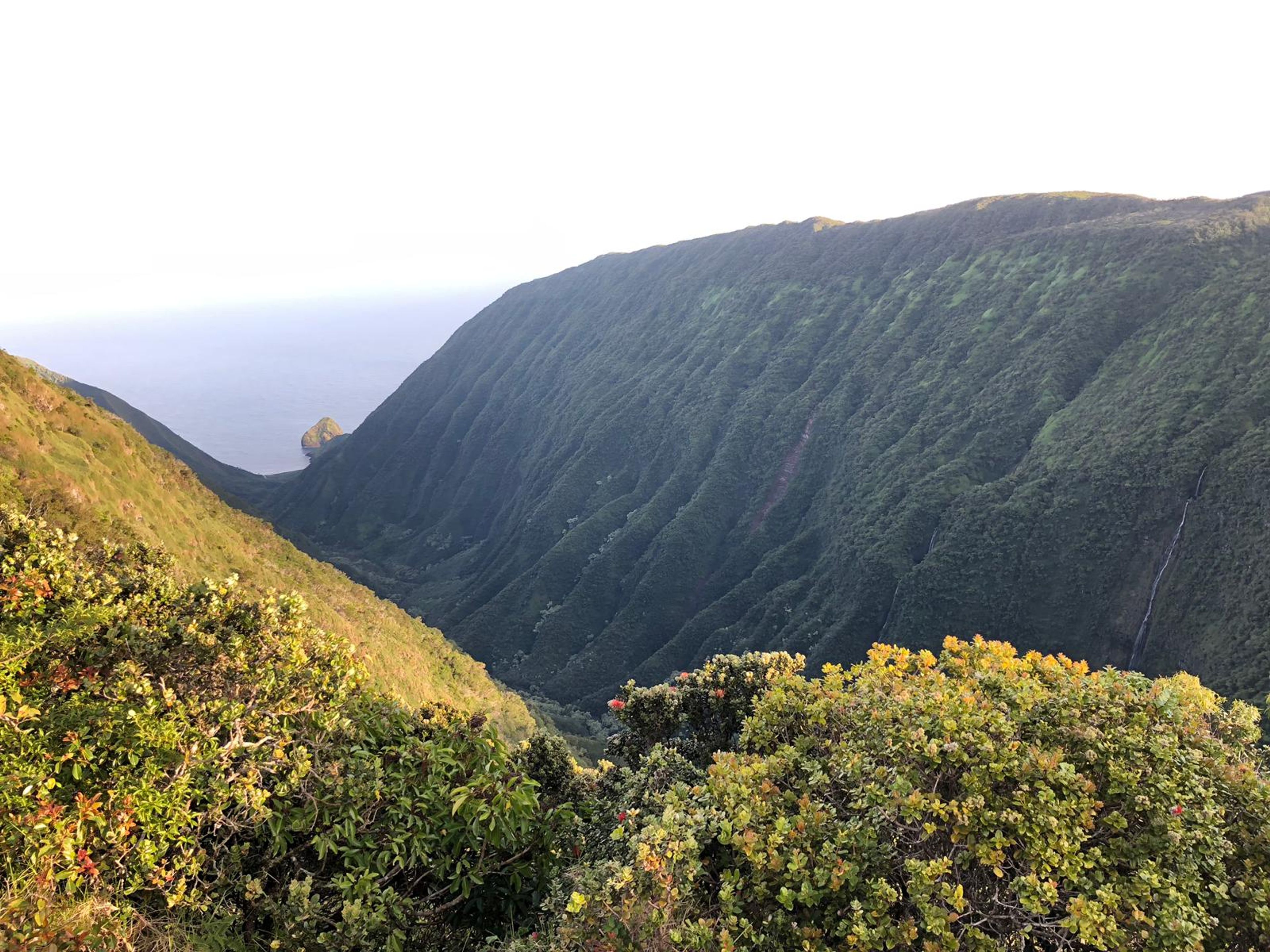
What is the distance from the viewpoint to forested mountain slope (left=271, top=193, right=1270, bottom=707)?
6950 cm

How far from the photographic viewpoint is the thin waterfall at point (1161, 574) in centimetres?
6619

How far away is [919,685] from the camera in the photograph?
1354 centimetres

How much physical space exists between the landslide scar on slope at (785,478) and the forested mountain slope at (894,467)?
55 centimetres

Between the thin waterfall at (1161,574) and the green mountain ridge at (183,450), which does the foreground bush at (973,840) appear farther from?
the green mountain ridge at (183,450)

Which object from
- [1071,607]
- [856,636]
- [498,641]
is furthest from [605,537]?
[1071,607]

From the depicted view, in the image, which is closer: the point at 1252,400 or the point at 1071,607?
the point at 1252,400

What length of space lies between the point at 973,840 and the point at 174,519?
43.8 meters

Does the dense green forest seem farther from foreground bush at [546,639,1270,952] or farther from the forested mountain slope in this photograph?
the forested mountain slope

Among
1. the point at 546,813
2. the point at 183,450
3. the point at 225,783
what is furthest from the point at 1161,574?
the point at 183,450

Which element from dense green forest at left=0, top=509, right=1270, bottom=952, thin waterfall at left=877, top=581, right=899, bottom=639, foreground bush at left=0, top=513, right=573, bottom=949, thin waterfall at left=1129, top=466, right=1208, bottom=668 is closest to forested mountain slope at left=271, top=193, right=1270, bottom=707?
thin waterfall at left=1129, top=466, right=1208, bottom=668

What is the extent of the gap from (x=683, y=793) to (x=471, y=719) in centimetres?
527

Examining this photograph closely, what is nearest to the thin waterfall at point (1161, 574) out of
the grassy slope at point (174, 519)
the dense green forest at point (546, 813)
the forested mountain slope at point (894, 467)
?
the forested mountain slope at point (894, 467)

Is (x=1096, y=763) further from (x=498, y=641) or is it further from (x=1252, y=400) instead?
(x=498, y=641)

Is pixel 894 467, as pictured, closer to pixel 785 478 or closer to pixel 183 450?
pixel 785 478
